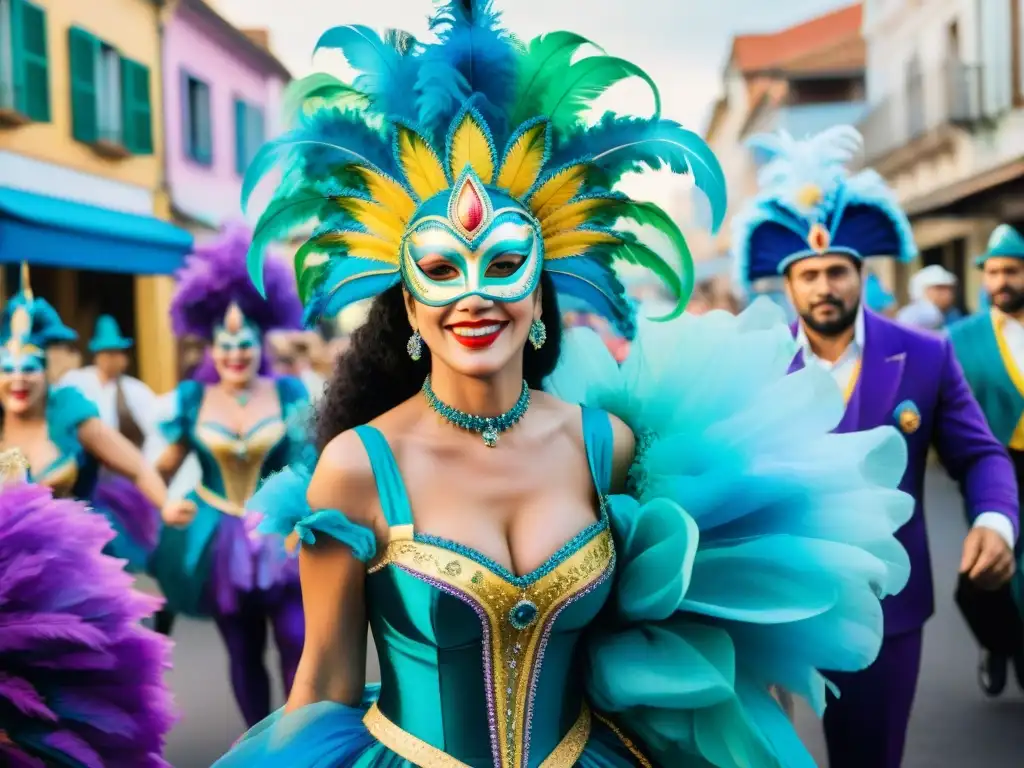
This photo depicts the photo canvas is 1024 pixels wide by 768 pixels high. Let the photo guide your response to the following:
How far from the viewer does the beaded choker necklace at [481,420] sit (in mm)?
2764

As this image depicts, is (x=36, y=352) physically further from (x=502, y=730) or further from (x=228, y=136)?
(x=228, y=136)

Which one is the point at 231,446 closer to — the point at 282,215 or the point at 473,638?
the point at 282,215

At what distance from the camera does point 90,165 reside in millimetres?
18406

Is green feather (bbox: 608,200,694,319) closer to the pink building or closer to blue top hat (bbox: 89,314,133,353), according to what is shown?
blue top hat (bbox: 89,314,133,353)

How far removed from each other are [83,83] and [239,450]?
42.0 ft

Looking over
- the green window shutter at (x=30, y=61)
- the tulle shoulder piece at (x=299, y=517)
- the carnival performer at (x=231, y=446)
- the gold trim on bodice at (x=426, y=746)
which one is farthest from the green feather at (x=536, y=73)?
the green window shutter at (x=30, y=61)

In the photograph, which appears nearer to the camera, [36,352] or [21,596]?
[21,596]

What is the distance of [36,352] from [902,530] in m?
4.00

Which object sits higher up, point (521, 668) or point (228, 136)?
point (228, 136)

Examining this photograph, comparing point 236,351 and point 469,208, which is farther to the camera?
point 236,351

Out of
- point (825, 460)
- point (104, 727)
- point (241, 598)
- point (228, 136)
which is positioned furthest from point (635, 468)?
point (228, 136)

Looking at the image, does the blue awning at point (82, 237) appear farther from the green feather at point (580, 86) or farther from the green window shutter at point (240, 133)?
the green feather at point (580, 86)

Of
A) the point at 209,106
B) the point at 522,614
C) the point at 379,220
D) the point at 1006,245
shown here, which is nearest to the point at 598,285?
the point at 379,220

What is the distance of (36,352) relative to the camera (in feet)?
21.1
